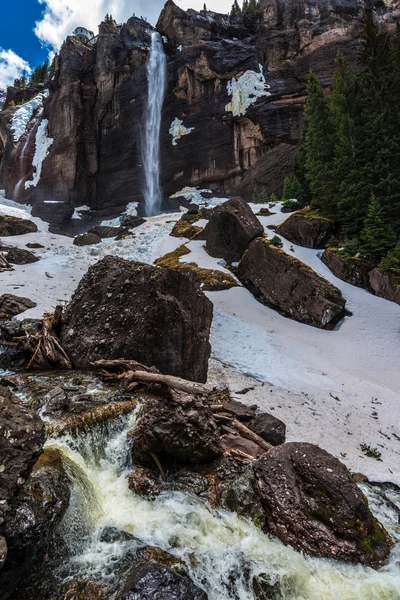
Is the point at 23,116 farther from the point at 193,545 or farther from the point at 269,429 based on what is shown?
the point at 193,545

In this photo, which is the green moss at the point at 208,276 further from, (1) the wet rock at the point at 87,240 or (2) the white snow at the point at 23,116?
(2) the white snow at the point at 23,116

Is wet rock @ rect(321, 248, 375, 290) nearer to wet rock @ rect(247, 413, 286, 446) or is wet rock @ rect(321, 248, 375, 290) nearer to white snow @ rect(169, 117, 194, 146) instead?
wet rock @ rect(247, 413, 286, 446)

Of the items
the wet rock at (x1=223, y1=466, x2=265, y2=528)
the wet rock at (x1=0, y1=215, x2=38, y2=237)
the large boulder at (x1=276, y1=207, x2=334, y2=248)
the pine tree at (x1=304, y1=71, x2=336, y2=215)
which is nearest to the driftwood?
the wet rock at (x1=223, y1=466, x2=265, y2=528)

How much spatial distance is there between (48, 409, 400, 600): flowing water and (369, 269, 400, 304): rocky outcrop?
44.6ft

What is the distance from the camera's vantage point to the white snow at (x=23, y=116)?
5391 centimetres

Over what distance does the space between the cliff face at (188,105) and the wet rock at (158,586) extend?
42.1 m

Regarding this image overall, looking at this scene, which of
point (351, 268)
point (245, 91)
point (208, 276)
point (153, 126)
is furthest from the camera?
point (153, 126)

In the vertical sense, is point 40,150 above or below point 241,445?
above

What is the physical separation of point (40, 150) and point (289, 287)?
173 feet

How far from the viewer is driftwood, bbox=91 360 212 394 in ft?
19.0

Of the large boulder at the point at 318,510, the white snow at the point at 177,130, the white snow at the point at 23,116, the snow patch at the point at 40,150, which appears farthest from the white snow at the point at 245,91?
the large boulder at the point at 318,510

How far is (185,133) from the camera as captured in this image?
4728cm

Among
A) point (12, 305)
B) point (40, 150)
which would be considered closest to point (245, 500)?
point (12, 305)

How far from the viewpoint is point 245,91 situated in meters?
44.3
